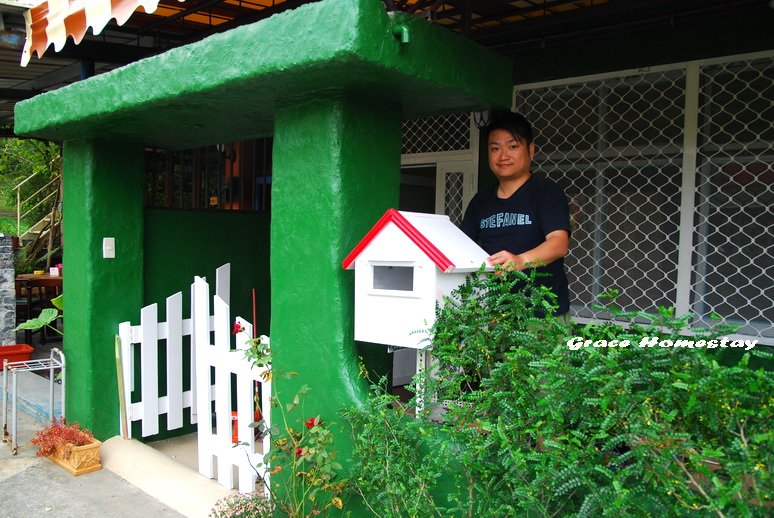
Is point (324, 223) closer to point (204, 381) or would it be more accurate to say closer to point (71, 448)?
point (204, 381)

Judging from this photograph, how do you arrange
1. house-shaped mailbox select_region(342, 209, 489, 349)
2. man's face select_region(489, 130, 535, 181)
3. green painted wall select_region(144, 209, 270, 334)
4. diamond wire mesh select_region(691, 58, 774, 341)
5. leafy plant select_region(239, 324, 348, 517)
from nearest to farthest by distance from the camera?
1. house-shaped mailbox select_region(342, 209, 489, 349)
2. leafy plant select_region(239, 324, 348, 517)
3. man's face select_region(489, 130, 535, 181)
4. diamond wire mesh select_region(691, 58, 774, 341)
5. green painted wall select_region(144, 209, 270, 334)

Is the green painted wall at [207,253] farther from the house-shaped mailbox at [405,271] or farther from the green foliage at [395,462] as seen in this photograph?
the green foliage at [395,462]

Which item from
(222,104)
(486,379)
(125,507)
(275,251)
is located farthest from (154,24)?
(486,379)

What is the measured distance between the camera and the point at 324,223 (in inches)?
122

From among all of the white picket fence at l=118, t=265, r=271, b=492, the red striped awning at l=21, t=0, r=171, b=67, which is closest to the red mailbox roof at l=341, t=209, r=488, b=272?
the white picket fence at l=118, t=265, r=271, b=492

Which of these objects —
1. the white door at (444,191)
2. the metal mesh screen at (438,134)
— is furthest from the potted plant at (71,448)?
the metal mesh screen at (438,134)

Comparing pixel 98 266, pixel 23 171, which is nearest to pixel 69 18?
pixel 98 266

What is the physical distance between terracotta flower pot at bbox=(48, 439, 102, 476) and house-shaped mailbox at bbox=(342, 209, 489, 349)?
8.56 ft

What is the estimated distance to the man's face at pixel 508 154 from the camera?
3250 millimetres

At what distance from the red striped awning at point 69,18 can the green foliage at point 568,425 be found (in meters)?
2.22

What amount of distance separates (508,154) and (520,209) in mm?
291

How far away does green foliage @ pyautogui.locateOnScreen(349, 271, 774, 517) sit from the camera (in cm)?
171


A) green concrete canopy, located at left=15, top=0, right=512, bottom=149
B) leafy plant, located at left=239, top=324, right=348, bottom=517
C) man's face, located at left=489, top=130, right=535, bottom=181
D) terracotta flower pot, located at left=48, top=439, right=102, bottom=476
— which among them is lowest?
terracotta flower pot, located at left=48, top=439, right=102, bottom=476

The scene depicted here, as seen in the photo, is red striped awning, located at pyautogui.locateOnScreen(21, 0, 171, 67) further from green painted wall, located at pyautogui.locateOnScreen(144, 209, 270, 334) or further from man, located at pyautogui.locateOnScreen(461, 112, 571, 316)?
man, located at pyautogui.locateOnScreen(461, 112, 571, 316)
